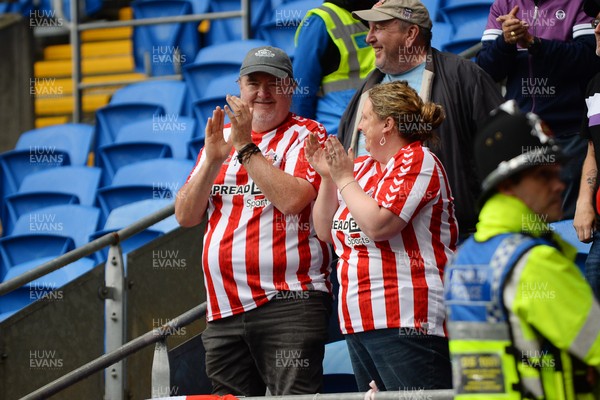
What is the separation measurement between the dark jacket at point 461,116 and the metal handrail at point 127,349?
1.18m

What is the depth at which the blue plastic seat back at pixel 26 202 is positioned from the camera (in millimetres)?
8547

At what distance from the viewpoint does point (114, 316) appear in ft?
19.1

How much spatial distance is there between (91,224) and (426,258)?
12.9ft

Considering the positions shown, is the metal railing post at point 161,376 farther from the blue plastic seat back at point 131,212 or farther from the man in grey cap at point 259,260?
the blue plastic seat back at point 131,212

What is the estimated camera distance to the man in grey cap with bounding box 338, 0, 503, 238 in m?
4.93

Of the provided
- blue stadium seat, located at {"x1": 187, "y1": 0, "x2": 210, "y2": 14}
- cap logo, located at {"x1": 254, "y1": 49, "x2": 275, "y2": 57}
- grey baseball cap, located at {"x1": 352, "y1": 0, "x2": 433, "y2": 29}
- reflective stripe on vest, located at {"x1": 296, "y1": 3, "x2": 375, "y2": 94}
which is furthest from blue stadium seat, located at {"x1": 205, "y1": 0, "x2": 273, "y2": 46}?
cap logo, located at {"x1": 254, "y1": 49, "x2": 275, "y2": 57}

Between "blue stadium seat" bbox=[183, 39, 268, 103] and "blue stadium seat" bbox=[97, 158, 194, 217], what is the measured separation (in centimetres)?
A: 99

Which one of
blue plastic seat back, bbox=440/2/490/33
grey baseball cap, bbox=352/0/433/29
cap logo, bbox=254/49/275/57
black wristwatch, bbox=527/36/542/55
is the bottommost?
blue plastic seat back, bbox=440/2/490/33

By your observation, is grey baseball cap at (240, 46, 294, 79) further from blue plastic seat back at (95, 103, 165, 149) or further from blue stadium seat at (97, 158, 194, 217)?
blue plastic seat back at (95, 103, 165, 149)

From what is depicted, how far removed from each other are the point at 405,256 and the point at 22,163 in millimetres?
5592

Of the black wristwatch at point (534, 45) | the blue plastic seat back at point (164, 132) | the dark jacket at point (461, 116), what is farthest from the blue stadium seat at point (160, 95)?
the dark jacket at point (461, 116)

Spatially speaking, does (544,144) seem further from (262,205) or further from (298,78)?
(298,78)

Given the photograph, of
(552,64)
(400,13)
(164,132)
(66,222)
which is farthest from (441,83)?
(164,132)

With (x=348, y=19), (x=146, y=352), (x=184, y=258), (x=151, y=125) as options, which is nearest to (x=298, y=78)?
(x=348, y=19)
